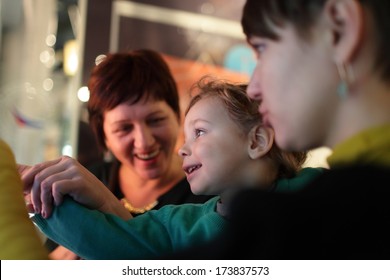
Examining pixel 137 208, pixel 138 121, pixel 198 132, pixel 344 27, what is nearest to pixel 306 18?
pixel 344 27

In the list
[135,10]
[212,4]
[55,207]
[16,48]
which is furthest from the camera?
[212,4]

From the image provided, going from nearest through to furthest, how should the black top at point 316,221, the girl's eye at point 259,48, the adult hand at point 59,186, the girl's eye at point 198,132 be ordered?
the black top at point 316,221, the girl's eye at point 259,48, the adult hand at point 59,186, the girl's eye at point 198,132

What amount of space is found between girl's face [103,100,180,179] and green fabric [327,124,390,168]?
0.60 meters

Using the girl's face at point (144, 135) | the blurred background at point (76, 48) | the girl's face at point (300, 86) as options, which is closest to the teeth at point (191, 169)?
the girl's face at point (300, 86)

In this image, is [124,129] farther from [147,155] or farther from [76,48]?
[76,48]

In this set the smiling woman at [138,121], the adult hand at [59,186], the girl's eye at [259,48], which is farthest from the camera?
the smiling woman at [138,121]

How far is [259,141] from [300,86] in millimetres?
242

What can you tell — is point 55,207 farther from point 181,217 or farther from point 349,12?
point 349,12

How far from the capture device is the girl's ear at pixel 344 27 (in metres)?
0.46

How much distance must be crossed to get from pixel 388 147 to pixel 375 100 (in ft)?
0.14

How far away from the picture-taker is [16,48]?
1.83 m

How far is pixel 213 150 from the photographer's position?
0.70 metres

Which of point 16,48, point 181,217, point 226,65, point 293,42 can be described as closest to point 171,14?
point 226,65

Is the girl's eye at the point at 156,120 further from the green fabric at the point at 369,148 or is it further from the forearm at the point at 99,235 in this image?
the green fabric at the point at 369,148
